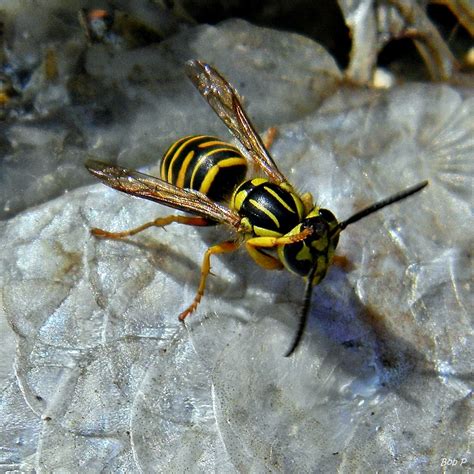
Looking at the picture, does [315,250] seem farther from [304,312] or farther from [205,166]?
[205,166]

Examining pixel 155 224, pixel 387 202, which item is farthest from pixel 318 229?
pixel 155 224

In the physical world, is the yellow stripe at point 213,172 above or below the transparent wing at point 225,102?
below

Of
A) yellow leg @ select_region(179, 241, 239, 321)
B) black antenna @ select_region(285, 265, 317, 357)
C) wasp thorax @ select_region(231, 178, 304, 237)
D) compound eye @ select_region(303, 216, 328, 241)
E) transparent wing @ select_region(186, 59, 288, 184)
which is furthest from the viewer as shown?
transparent wing @ select_region(186, 59, 288, 184)

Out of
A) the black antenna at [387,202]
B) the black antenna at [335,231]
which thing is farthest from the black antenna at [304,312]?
the black antenna at [387,202]

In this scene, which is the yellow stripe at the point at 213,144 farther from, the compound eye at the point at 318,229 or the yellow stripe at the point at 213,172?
the compound eye at the point at 318,229

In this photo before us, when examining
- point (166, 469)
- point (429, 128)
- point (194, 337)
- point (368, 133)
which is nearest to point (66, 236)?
point (194, 337)

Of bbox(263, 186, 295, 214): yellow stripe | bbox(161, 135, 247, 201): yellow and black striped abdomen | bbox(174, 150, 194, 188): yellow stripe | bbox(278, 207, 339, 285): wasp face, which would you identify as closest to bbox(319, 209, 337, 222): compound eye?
bbox(278, 207, 339, 285): wasp face

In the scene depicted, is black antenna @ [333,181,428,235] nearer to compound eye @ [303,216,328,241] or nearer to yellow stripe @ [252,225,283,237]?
compound eye @ [303,216,328,241]

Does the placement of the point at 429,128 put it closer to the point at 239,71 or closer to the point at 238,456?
the point at 239,71
